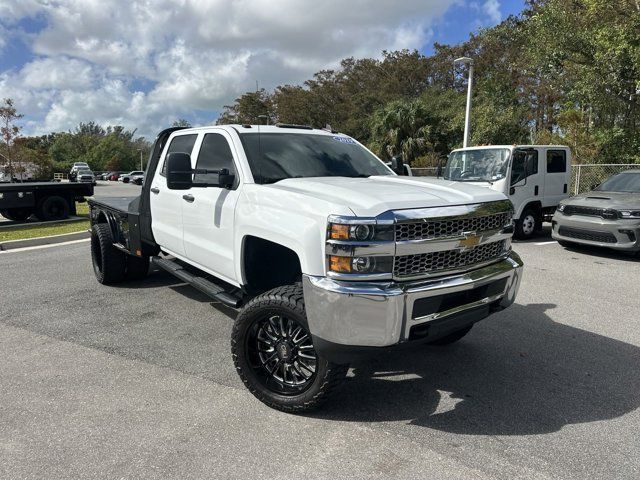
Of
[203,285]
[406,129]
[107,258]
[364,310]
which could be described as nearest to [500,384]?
[364,310]

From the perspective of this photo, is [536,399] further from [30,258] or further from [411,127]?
[411,127]

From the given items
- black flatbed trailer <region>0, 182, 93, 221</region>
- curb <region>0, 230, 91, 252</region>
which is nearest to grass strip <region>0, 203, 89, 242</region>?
curb <region>0, 230, 91, 252</region>

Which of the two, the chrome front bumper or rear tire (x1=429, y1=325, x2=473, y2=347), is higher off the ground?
the chrome front bumper

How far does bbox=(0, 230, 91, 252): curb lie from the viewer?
31.6 feet

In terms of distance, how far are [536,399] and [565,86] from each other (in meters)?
18.0

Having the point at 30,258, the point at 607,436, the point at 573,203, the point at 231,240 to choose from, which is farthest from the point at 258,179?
the point at 573,203

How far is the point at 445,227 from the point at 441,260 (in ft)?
0.71

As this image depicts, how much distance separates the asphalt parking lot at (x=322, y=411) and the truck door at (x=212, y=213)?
2.71 ft

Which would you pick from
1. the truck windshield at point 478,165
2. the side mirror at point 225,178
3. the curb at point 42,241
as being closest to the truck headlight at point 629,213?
the truck windshield at point 478,165

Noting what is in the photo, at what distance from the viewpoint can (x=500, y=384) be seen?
370cm

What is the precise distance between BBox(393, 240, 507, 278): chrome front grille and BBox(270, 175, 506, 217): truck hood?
0.32 metres

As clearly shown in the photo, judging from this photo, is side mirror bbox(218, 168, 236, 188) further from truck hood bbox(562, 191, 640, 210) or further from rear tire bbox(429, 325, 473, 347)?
truck hood bbox(562, 191, 640, 210)

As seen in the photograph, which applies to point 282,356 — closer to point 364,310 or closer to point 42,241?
point 364,310

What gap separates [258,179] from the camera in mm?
3805
